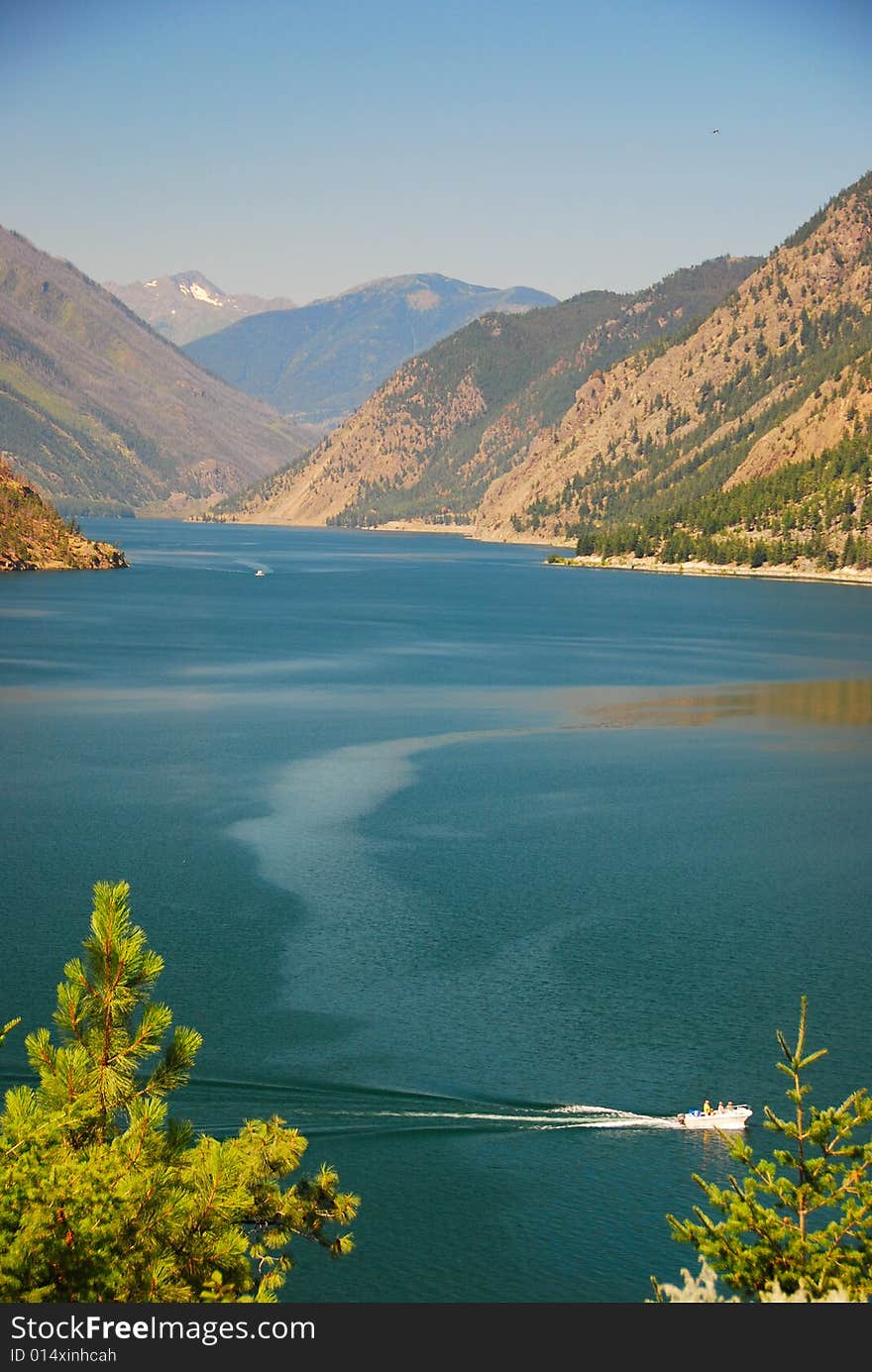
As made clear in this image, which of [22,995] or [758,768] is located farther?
[758,768]

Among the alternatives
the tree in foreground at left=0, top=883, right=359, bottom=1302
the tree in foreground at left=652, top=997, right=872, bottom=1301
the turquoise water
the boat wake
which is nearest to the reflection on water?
the turquoise water

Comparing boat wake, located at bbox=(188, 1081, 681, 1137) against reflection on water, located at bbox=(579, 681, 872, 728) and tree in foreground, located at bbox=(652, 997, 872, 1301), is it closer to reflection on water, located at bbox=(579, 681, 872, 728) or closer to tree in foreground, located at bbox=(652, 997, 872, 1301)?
tree in foreground, located at bbox=(652, 997, 872, 1301)

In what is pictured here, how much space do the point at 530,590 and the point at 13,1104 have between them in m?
170

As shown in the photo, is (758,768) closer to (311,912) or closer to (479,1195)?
(311,912)

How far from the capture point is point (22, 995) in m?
34.9

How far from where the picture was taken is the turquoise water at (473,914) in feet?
92.1

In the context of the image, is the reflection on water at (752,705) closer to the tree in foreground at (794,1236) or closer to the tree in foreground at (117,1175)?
the tree in foreground at (794,1236)

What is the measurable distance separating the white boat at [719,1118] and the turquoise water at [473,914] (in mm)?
407

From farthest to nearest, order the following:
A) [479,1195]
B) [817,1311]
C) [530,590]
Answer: [530,590] → [479,1195] → [817,1311]

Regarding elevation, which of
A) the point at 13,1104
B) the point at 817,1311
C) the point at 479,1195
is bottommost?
the point at 479,1195

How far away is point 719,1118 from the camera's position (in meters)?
29.0

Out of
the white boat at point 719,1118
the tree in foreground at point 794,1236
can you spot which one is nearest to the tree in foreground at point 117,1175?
the tree in foreground at point 794,1236

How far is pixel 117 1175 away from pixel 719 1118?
1584 centimetres

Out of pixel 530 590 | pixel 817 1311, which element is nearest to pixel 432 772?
pixel 817 1311
